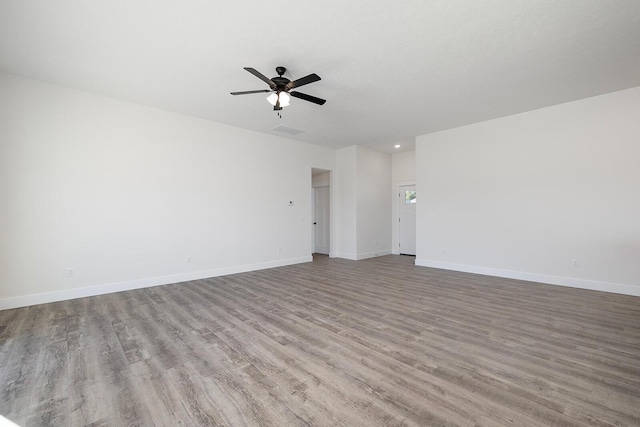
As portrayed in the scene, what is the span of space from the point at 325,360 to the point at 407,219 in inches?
250

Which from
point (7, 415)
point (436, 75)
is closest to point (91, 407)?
point (7, 415)

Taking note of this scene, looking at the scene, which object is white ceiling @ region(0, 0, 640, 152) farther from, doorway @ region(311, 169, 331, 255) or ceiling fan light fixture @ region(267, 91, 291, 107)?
doorway @ region(311, 169, 331, 255)

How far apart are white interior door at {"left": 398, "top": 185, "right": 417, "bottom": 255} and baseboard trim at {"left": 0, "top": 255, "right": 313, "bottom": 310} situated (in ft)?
13.5

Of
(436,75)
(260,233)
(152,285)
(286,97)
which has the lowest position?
(152,285)

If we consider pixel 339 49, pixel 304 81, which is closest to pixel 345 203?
pixel 304 81

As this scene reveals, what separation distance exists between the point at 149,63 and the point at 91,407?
3.52m

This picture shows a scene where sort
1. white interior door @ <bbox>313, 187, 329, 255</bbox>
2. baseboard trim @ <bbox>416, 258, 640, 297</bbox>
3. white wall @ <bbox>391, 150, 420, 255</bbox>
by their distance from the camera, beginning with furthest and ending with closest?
white interior door @ <bbox>313, 187, 329, 255</bbox>, white wall @ <bbox>391, 150, 420, 255</bbox>, baseboard trim @ <bbox>416, 258, 640, 297</bbox>

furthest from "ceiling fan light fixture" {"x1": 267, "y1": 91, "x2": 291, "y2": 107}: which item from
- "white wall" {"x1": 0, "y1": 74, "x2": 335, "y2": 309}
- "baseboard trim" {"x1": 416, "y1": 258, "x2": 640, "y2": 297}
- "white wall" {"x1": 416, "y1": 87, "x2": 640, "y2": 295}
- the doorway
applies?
"baseboard trim" {"x1": 416, "y1": 258, "x2": 640, "y2": 297}

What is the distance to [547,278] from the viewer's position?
4.67m

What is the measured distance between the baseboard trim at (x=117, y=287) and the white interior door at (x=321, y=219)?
260 centimetres

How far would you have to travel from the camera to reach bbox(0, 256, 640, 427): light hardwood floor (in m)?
1.62

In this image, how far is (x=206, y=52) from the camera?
3.04m

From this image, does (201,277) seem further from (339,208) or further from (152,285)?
(339,208)

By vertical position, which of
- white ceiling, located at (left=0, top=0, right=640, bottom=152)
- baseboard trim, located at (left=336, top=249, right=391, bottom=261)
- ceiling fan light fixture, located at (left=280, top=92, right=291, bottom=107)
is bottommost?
baseboard trim, located at (left=336, top=249, right=391, bottom=261)
